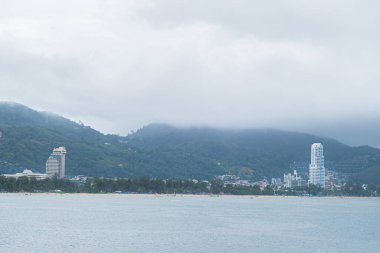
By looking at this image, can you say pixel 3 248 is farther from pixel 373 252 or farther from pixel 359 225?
pixel 359 225

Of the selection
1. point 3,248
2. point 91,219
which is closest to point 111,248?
point 3,248

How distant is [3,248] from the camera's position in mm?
73000

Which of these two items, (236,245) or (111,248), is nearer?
(111,248)

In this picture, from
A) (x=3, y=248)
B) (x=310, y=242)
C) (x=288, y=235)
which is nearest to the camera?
(x=3, y=248)

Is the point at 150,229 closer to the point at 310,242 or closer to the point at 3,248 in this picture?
the point at 310,242

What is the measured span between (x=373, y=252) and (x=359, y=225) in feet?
162

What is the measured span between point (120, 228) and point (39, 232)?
14372 millimetres

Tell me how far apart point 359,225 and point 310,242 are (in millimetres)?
43819

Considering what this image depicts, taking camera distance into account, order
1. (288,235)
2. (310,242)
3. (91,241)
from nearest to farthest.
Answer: (91,241), (310,242), (288,235)

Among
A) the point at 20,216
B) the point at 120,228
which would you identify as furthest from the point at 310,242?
the point at 20,216

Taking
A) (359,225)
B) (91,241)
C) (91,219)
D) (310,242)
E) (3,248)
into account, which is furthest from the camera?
(359,225)

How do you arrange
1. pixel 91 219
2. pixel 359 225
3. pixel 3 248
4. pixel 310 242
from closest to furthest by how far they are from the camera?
pixel 3 248
pixel 310 242
pixel 91 219
pixel 359 225

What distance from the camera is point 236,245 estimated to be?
3287 inches

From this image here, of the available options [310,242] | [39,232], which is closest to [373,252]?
[310,242]
